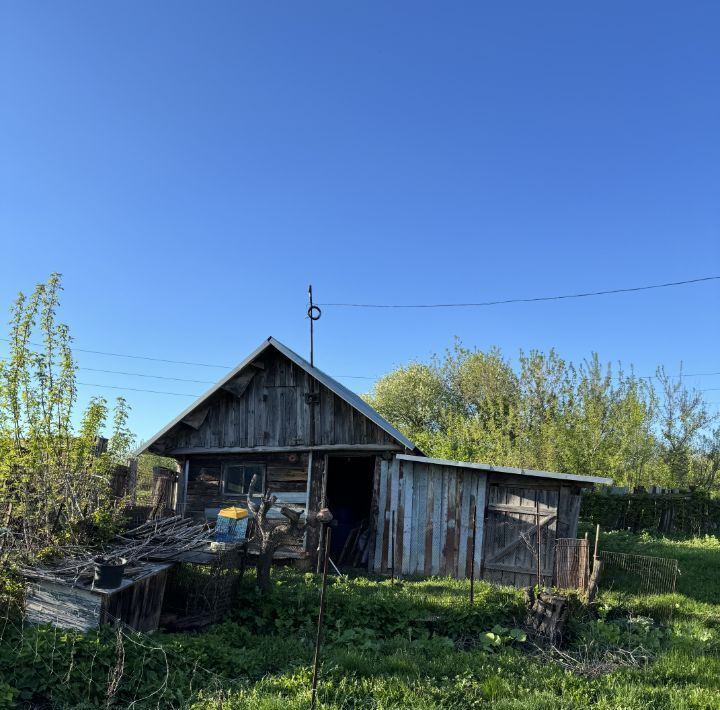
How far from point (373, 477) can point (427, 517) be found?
200 cm

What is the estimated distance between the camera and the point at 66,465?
9328 millimetres

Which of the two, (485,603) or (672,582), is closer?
(485,603)

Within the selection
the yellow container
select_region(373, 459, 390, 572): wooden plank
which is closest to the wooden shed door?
select_region(373, 459, 390, 572): wooden plank

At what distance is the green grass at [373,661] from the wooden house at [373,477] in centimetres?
309

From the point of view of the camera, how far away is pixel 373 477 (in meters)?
16.1

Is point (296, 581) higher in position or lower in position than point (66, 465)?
lower

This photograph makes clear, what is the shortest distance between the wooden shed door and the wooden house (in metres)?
0.02

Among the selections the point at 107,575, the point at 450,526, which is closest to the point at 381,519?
the point at 450,526

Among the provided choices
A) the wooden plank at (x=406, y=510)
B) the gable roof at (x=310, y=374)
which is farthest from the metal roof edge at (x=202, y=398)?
the wooden plank at (x=406, y=510)

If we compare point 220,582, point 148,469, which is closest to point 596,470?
point 220,582

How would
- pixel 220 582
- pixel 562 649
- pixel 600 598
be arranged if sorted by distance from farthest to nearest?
1. pixel 600 598
2. pixel 220 582
3. pixel 562 649

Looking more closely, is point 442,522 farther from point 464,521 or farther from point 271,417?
point 271,417

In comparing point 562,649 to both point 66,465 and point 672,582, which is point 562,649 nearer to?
point 672,582

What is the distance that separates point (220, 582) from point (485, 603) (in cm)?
460
